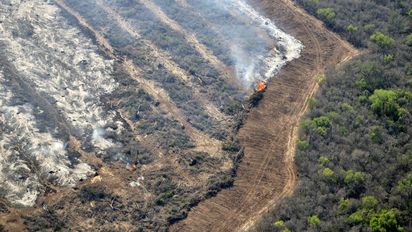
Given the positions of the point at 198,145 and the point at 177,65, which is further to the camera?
the point at 177,65

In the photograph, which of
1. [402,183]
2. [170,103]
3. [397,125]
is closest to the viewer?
[402,183]

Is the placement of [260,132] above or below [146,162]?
above

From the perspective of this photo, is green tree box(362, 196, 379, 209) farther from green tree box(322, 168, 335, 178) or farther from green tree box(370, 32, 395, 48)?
green tree box(370, 32, 395, 48)

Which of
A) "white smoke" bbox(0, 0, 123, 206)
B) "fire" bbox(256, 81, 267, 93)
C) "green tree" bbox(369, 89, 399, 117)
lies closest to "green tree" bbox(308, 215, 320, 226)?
"green tree" bbox(369, 89, 399, 117)

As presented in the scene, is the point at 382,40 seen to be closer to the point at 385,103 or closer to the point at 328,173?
the point at 385,103

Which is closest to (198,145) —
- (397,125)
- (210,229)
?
(210,229)

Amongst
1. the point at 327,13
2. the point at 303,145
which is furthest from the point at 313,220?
the point at 327,13

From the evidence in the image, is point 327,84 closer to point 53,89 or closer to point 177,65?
point 177,65

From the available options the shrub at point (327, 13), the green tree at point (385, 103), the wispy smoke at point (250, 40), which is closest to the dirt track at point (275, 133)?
the shrub at point (327, 13)

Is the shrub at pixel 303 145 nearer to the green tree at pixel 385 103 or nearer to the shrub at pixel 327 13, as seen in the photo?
the green tree at pixel 385 103
